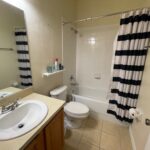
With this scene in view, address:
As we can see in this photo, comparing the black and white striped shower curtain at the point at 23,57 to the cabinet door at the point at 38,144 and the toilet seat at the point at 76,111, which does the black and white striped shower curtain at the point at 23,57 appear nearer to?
the cabinet door at the point at 38,144

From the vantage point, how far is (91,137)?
1.69 m

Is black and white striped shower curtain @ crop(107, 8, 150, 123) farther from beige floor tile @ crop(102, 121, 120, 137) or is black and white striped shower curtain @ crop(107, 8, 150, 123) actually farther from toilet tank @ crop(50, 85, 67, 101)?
toilet tank @ crop(50, 85, 67, 101)

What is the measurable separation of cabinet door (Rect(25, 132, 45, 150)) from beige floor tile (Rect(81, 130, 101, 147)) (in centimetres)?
100

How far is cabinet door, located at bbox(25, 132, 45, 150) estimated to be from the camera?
728 millimetres

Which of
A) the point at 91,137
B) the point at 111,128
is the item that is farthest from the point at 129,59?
the point at 91,137

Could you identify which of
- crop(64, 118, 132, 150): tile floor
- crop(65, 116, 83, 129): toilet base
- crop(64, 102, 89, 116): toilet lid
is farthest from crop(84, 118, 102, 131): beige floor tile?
crop(64, 102, 89, 116): toilet lid

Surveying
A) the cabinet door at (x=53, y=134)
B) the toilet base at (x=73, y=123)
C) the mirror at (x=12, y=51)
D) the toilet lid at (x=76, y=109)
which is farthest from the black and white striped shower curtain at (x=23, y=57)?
the toilet base at (x=73, y=123)

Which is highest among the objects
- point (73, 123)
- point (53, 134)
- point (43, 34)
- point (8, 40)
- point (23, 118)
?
point (43, 34)

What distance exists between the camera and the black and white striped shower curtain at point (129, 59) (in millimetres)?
1387

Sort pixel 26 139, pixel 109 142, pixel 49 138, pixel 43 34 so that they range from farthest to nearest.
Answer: pixel 109 142 < pixel 43 34 < pixel 49 138 < pixel 26 139

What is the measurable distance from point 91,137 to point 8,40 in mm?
1877

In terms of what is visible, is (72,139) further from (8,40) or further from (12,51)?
(8,40)

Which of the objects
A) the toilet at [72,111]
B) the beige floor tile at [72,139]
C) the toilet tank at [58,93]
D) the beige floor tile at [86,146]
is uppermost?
the toilet tank at [58,93]

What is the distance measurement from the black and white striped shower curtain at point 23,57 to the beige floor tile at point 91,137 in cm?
129
